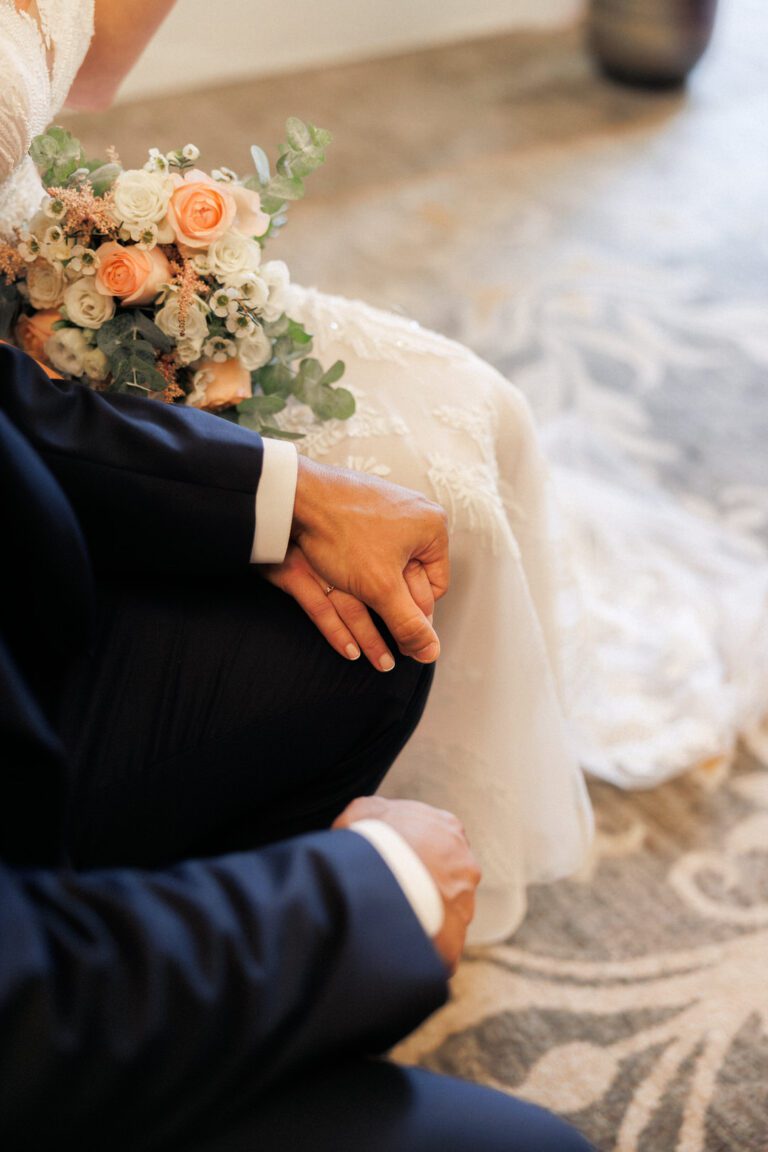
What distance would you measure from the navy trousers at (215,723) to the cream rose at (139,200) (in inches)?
15.0

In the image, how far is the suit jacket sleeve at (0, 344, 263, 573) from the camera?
99 cm

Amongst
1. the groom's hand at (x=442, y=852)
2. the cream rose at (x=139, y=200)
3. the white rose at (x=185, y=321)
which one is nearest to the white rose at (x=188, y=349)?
the white rose at (x=185, y=321)

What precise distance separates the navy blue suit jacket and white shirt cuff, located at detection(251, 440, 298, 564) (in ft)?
0.62

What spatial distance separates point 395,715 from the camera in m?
1.07

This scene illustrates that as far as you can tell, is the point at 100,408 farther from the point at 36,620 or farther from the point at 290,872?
the point at 290,872

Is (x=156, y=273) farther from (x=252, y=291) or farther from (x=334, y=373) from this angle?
(x=334, y=373)

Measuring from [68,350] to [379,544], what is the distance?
412mm

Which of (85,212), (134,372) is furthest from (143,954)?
(85,212)

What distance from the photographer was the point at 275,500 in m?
1.04

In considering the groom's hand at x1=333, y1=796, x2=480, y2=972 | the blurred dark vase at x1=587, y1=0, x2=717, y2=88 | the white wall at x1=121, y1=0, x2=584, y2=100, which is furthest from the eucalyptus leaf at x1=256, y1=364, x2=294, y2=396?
the blurred dark vase at x1=587, y1=0, x2=717, y2=88

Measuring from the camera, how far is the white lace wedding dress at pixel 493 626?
1219mm

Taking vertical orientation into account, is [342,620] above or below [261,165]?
below

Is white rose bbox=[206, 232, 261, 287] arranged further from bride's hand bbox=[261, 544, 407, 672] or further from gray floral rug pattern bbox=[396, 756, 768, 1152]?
gray floral rug pattern bbox=[396, 756, 768, 1152]

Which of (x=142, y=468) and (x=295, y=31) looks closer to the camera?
(x=142, y=468)
